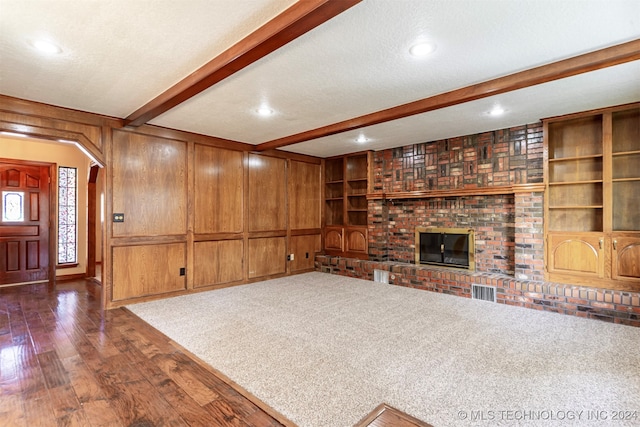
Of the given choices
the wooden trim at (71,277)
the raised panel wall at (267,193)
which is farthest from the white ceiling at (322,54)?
the wooden trim at (71,277)

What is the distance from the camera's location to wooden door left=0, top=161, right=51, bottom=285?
532cm

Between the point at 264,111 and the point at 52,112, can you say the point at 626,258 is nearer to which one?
the point at 264,111

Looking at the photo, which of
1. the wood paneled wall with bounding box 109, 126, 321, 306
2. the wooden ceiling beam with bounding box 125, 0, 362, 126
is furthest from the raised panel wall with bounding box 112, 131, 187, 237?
the wooden ceiling beam with bounding box 125, 0, 362, 126

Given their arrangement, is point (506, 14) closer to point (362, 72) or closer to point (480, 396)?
point (362, 72)

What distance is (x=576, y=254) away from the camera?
4.00m

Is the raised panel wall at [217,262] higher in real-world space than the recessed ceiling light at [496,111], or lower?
lower

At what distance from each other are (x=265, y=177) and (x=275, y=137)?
95 centimetres

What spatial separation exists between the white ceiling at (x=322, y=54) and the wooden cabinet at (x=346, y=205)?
8.60 feet

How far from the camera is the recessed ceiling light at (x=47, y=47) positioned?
7.45 ft

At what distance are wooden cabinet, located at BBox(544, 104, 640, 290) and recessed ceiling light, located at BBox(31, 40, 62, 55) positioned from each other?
5227mm

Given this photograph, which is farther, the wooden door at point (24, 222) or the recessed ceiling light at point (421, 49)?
the wooden door at point (24, 222)

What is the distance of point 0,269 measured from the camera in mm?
5277

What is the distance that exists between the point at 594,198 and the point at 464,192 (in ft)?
5.03

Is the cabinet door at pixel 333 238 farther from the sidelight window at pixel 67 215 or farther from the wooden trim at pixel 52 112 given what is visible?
the sidelight window at pixel 67 215
